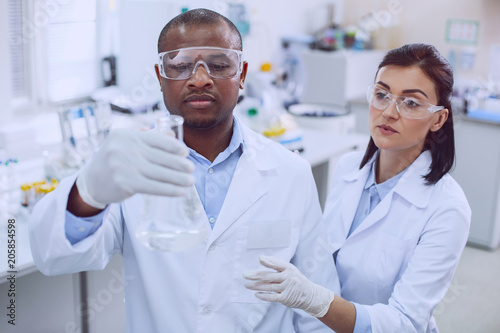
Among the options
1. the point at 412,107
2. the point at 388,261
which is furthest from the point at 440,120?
the point at 388,261

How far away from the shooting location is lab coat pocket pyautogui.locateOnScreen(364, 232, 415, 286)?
1.64 metres

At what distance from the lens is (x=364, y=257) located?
1688mm

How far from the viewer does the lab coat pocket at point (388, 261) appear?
64.4 inches

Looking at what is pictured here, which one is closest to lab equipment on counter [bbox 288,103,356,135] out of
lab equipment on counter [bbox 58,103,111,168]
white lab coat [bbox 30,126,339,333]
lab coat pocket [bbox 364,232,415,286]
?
lab equipment on counter [bbox 58,103,111,168]

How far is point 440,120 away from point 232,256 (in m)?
0.77

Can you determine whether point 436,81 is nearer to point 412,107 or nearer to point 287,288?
point 412,107

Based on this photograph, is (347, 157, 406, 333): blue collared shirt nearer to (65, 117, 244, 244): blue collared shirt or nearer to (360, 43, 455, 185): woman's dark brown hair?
(360, 43, 455, 185): woman's dark brown hair

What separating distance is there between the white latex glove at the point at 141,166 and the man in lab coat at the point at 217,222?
0.72ft

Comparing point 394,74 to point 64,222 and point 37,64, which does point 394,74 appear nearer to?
point 64,222

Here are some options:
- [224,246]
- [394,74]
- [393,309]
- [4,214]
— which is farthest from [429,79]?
[4,214]

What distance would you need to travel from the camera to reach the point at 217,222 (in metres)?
1.41

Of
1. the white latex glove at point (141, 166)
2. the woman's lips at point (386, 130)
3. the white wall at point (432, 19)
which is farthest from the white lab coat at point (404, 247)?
the white wall at point (432, 19)

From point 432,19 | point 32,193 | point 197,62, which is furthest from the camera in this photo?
point 432,19

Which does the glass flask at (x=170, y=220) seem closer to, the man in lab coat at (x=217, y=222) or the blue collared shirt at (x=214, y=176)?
the man in lab coat at (x=217, y=222)
